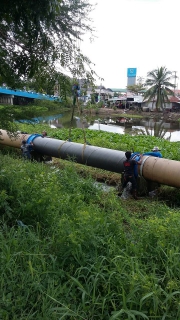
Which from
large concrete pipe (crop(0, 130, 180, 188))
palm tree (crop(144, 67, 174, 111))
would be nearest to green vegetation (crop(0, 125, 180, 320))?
large concrete pipe (crop(0, 130, 180, 188))

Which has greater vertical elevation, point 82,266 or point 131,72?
point 131,72

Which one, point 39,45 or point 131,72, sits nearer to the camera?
point 39,45

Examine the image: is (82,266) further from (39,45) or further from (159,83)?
(159,83)

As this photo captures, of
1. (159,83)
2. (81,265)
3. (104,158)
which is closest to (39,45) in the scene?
(81,265)

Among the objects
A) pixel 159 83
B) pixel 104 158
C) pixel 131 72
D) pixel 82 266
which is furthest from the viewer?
pixel 131 72

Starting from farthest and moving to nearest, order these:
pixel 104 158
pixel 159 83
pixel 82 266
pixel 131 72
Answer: pixel 131 72 < pixel 159 83 < pixel 104 158 < pixel 82 266

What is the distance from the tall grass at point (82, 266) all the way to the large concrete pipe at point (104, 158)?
1613 millimetres

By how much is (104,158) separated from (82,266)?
14.7ft

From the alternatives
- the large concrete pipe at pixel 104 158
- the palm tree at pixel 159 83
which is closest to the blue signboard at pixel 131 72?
the palm tree at pixel 159 83

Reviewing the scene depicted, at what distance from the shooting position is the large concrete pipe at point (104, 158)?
18.6 ft

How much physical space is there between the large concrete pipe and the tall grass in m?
1.61

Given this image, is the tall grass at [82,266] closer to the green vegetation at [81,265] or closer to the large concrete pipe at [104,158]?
the green vegetation at [81,265]

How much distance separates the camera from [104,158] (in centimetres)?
684

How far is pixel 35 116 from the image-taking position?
3.95m
